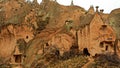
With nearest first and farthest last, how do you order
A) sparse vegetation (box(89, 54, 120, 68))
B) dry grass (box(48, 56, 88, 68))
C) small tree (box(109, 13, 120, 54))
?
sparse vegetation (box(89, 54, 120, 68)) < dry grass (box(48, 56, 88, 68)) < small tree (box(109, 13, 120, 54))

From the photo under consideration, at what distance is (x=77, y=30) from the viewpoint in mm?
55562

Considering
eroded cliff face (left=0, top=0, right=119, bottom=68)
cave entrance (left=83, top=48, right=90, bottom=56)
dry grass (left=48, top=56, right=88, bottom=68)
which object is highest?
eroded cliff face (left=0, top=0, right=119, bottom=68)

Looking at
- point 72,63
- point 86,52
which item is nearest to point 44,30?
point 86,52

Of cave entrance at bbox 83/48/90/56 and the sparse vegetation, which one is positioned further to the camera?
cave entrance at bbox 83/48/90/56

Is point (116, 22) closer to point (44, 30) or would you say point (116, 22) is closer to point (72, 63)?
point (44, 30)

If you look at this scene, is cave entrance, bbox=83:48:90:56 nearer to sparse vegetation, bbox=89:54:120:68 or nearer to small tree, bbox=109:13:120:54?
sparse vegetation, bbox=89:54:120:68

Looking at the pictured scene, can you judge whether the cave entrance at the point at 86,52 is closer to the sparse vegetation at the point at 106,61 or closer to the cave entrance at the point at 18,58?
the sparse vegetation at the point at 106,61

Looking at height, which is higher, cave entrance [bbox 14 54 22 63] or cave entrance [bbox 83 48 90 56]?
cave entrance [bbox 83 48 90 56]

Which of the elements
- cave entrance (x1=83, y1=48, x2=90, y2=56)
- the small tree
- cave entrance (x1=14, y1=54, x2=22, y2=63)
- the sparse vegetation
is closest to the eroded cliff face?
cave entrance (x1=14, y1=54, x2=22, y2=63)

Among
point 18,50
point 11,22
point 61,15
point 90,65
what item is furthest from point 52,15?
point 90,65

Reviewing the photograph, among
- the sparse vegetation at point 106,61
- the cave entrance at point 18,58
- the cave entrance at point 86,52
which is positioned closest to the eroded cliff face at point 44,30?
the cave entrance at point 18,58

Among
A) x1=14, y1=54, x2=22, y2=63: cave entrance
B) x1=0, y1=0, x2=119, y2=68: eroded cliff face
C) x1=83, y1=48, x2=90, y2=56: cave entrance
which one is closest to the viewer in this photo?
x1=83, y1=48, x2=90, y2=56: cave entrance

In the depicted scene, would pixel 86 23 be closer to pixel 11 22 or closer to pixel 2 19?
pixel 11 22

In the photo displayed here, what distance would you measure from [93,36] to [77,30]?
2528 mm
